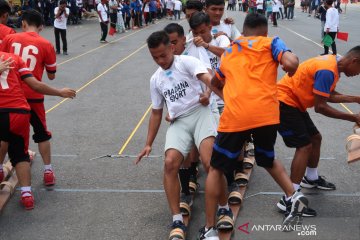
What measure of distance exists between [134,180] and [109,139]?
154 centimetres

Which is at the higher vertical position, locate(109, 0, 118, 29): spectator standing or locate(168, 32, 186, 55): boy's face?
locate(168, 32, 186, 55): boy's face

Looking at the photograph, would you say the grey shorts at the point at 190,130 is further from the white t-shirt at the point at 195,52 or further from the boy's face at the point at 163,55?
the white t-shirt at the point at 195,52

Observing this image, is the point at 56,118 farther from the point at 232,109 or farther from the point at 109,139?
the point at 232,109

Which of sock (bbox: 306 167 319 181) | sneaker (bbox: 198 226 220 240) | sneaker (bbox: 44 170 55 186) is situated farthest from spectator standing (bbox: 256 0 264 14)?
sneaker (bbox: 198 226 220 240)

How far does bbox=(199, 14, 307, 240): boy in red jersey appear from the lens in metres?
3.35

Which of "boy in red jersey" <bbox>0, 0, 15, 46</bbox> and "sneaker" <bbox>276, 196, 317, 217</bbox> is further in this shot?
"boy in red jersey" <bbox>0, 0, 15, 46</bbox>

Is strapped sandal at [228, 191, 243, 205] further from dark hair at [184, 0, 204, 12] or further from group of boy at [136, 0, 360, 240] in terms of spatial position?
dark hair at [184, 0, 204, 12]

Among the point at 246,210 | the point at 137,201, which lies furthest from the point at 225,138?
the point at 137,201

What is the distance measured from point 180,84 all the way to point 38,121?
68.6 inches

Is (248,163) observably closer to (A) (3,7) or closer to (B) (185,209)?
(B) (185,209)

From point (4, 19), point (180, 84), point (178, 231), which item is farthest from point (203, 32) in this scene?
point (4, 19)

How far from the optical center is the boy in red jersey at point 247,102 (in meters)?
3.35

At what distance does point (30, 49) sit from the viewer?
470 centimetres

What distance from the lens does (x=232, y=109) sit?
339 cm
